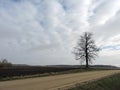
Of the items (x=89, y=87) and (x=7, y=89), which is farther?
(x=89, y=87)

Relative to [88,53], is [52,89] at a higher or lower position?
lower

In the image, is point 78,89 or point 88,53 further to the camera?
point 88,53

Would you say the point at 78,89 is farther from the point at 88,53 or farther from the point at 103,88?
the point at 88,53

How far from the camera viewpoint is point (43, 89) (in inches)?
741

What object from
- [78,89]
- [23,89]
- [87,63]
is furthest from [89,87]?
[87,63]

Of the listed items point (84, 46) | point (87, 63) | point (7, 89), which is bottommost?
point (7, 89)

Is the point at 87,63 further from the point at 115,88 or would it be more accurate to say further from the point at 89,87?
the point at 89,87

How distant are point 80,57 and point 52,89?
2411 inches

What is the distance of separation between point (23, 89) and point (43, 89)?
1.40m

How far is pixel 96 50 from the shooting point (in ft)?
262

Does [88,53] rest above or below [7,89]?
above

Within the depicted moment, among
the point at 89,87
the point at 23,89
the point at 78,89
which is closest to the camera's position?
the point at 23,89

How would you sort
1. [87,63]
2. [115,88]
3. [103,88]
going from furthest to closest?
1. [87,63]
2. [115,88]
3. [103,88]

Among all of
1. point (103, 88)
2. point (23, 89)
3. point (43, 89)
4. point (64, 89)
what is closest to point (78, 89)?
point (64, 89)
